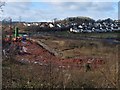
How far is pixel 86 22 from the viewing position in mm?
65375

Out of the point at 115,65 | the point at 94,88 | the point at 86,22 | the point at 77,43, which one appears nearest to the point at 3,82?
→ the point at 94,88

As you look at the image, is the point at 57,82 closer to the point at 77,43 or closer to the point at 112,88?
the point at 112,88

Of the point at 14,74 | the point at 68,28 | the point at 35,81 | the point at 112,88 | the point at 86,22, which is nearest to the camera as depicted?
the point at 112,88

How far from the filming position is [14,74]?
9.45 meters

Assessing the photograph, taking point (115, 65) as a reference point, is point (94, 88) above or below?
below

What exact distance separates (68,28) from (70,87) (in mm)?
52747

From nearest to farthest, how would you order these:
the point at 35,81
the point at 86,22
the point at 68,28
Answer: the point at 35,81 → the point at 68,28 → the point at 86,22

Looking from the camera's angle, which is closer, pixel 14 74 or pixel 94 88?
pixel 94 88

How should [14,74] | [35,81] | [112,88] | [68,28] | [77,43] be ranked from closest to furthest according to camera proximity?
[112,88], [35,81], [14,74], [77,43], [68,28]

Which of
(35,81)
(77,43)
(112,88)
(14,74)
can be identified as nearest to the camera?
(112,88)

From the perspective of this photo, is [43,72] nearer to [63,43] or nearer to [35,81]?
[35,81]

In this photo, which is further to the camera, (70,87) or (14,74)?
(14,74)

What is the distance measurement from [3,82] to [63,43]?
27854 millimetres

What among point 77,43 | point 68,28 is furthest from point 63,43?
point 68,28
